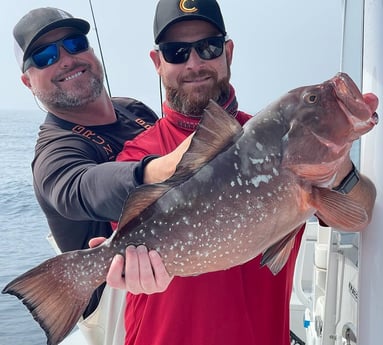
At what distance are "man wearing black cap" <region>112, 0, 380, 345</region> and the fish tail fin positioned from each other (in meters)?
0.42

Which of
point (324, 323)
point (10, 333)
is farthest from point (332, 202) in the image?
point (10, 333)

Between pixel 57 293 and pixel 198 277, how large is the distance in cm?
60

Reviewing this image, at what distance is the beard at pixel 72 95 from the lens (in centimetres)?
313

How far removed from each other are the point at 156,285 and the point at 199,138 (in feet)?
1.74

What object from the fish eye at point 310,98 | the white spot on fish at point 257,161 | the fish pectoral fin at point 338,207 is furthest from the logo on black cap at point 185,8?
the fish pectoral fin at point 338,207

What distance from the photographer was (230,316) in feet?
7.10

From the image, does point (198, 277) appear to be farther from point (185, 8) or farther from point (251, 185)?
point (185, 8)

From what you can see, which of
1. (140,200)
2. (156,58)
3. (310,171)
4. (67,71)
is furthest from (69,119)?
(310,171)

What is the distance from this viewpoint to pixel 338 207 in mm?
1719

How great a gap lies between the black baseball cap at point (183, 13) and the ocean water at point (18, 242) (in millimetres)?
5519

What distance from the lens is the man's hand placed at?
174cm

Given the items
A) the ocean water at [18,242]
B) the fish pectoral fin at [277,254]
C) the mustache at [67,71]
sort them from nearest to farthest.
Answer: the fish pectoral fin at [277,254]
the mustache at [67,71]
the ocean water at [18,242]

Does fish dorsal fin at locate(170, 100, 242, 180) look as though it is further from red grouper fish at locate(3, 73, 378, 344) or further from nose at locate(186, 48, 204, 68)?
nose at locate(186, 48, 204, 68)

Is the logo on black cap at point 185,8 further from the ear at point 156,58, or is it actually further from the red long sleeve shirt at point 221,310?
the red long sleeve shirt at point 221,310
